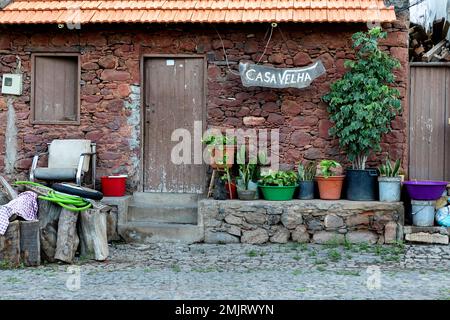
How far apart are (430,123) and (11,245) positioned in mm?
6015

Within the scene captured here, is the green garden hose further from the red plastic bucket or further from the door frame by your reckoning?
the door frame

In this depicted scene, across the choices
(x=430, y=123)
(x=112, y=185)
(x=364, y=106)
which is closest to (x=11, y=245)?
(x=112, y=185)

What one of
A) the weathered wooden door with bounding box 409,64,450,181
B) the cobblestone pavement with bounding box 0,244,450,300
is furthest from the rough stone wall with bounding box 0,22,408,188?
the cobblestone pavement with bounding box 0,244,450,300

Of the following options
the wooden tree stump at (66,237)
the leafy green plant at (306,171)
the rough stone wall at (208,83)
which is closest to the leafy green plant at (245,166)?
the rough stone wall at (208,83)

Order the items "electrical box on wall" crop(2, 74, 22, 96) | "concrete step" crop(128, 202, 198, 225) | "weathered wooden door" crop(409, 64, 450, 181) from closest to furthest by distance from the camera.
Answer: "concrete step" crop(128, 202, 198, 225) → "weathered wooden door" crop(409, 64, 450, 181) → "electrical box on wall" crop(2, 74, 22, 96)

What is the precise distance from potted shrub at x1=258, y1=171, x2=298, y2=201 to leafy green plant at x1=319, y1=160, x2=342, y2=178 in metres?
0.42

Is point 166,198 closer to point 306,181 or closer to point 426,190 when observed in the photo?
point 306,181

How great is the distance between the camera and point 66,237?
6.73 meters

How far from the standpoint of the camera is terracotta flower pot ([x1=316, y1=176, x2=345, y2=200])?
26.9 ft

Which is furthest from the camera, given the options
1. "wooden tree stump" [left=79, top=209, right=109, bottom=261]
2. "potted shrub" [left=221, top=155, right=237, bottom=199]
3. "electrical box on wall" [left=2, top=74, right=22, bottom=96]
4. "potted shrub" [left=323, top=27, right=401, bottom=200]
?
"electrical box on wall" [left=2, top=74, right=22, bottom=96]

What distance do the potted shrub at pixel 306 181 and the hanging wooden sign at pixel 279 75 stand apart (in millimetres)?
1179

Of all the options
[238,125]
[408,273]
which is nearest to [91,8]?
[238,125]

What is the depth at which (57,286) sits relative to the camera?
18.6 feet

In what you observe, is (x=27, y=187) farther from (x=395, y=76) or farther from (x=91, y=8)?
(x=395, y=76)
